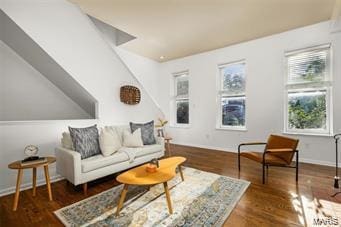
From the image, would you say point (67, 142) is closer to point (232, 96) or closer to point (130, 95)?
point (130, 95)

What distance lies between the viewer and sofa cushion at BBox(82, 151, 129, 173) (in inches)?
96.3

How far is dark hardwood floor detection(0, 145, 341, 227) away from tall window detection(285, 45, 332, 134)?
0.87 metres

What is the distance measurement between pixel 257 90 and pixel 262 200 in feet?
9.04

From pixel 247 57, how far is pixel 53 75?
4.42m

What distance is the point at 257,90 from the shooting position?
4.18 meters

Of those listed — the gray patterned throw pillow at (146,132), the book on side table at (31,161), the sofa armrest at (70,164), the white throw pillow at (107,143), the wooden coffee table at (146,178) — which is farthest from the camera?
the gray patterned throw pillow at (146,132)

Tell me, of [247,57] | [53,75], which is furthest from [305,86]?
[53,75]

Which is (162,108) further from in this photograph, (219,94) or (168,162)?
(168,162)

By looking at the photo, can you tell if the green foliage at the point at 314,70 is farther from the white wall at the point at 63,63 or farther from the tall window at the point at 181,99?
the white wall at the point at 63,63

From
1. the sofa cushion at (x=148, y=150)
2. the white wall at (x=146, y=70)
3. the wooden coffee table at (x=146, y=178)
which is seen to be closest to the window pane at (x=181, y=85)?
the white wall at (x=146, y=70)

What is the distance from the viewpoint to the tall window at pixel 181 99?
18.8ft

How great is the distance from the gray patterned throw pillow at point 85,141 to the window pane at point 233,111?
3395 millimetres

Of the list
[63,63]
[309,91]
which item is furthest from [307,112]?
[63,63]

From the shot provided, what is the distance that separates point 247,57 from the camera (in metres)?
4.31
